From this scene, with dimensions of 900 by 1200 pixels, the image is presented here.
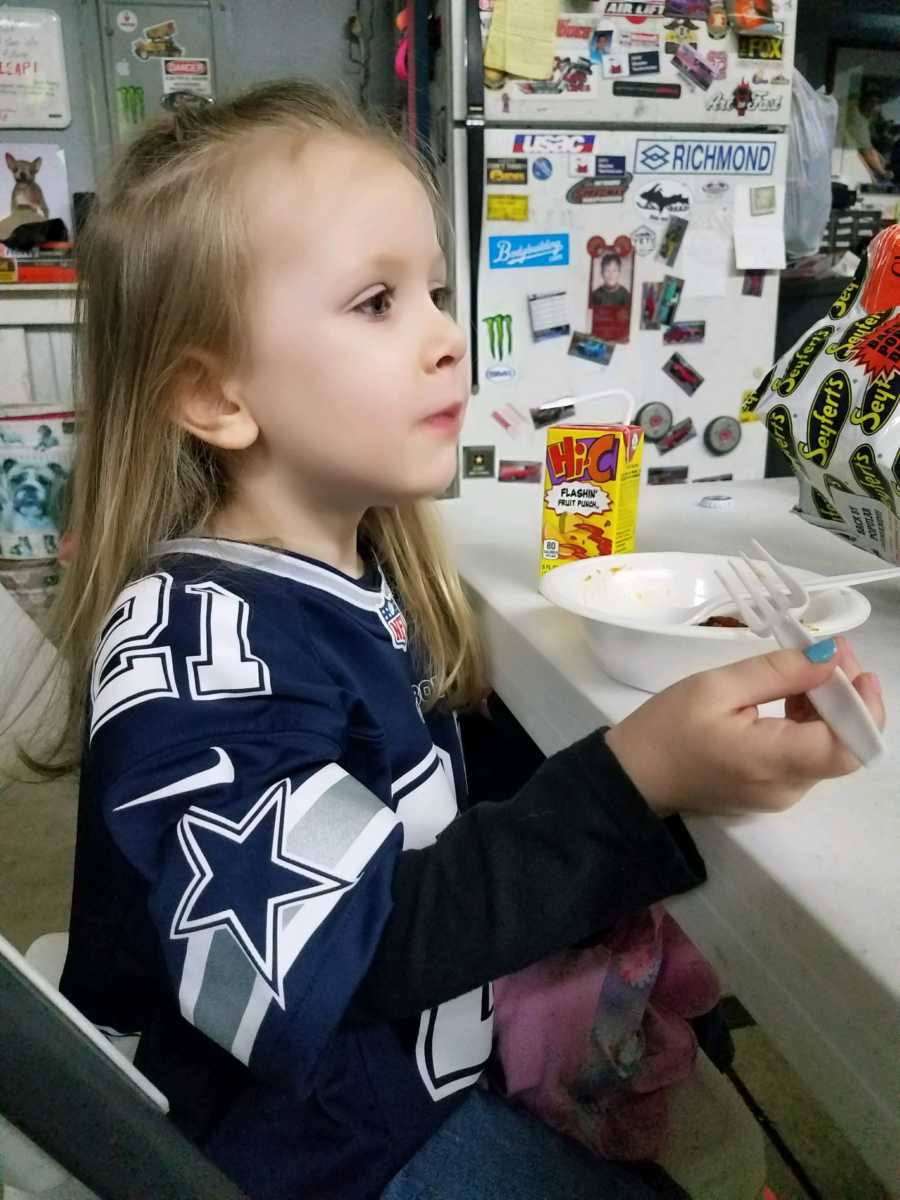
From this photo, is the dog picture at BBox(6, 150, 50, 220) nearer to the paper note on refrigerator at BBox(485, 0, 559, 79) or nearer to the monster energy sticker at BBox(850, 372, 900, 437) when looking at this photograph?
the paper note on refrigerator at BBox(485, 0, 559, 79)

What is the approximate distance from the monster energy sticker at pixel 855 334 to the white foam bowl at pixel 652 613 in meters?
0.15

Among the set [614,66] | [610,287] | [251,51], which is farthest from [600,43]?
[251,51]

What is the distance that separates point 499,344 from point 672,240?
49 cm

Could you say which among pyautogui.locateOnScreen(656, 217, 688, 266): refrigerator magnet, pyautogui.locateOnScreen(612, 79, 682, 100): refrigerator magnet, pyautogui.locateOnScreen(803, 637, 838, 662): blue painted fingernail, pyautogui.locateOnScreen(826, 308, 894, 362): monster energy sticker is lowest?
pyautogui.locateOnScreen(803, 637, 838, 662): blue painted fingernail

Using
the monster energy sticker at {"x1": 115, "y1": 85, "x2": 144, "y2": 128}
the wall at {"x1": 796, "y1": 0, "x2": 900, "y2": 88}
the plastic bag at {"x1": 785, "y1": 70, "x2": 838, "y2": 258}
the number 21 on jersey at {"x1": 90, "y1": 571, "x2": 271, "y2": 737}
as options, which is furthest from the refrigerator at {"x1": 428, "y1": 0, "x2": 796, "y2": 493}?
the number 21 on jersey at {"x1": 90, "y1": 571, "x2": 271, "y2": 737}

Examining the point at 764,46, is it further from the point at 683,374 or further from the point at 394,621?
the point at 394,621

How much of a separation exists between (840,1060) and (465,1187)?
30 centimetres

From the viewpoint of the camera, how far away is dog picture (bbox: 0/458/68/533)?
7.35 ft

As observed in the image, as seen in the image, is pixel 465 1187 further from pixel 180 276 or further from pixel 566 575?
pixel 180 276

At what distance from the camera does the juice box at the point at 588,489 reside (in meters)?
0.69

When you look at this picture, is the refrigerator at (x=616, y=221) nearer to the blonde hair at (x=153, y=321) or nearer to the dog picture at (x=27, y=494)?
the dog picture at (x=27, y=494)

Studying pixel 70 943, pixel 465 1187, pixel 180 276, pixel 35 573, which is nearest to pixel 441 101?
pixel 35 573

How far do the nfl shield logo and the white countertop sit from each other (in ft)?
0.32

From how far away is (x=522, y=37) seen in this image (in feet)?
6.23
